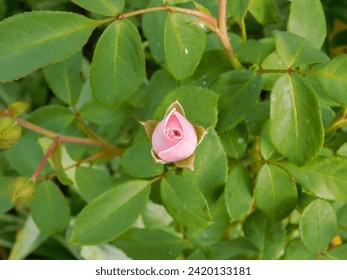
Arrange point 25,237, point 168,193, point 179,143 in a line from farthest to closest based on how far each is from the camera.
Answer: point 25,237, point 168,193, point 179,143

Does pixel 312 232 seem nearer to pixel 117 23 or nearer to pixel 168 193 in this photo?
pixel 168 193

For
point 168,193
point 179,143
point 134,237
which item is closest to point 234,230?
point 134,237

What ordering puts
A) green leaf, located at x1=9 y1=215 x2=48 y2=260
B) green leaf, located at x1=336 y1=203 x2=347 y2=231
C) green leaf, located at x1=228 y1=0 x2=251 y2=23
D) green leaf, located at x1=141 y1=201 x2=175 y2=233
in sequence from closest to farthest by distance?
green leaf, located at x1=228 y1=0 x2=251 y2=23
green leaf, located at x1=336 y1=203 x2=347 y2=231
green leaf, located at x1=141 y1=201 x2=175 y2=233
green leaf, located at x1=9 y1=215 x2=48 y2=260

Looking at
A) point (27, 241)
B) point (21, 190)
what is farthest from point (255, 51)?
point (27, 241)

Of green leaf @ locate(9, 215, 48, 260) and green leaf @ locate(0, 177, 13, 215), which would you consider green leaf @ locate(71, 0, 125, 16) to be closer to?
green leaf @ locate(0, 177, 13, 215)

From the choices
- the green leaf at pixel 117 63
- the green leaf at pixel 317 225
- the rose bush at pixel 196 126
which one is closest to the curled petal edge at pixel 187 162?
the rose bush at pixel 196 126

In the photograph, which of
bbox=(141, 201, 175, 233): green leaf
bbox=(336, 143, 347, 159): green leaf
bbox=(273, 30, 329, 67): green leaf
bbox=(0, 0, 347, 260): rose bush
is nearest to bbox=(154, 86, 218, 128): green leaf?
bbox=(0, 0, 347, 260): rose bush

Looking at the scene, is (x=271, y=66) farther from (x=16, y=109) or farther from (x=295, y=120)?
(x=16, y=109)
